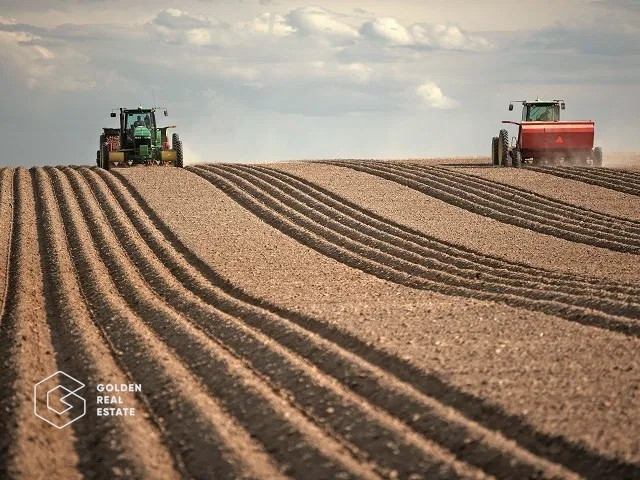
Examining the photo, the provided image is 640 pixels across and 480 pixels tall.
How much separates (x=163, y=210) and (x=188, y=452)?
1439 cm

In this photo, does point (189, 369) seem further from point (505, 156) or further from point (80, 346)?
point (505, 156)

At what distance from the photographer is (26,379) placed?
9125 mm

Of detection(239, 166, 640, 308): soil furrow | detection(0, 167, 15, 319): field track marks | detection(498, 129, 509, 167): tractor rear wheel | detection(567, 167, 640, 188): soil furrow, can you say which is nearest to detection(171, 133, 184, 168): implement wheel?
detection(0, 167, 15, 319): field track marks

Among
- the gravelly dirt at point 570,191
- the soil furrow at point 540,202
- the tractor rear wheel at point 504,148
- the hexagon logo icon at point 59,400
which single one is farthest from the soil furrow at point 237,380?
the tractor rear wheel at point 504,148

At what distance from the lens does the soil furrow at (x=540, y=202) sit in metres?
19.6

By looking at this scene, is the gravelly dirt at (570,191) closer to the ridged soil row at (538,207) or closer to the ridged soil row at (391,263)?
the ridged soil row at (538,207)

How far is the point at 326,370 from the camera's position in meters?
8.90

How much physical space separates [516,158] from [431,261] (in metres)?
15.0

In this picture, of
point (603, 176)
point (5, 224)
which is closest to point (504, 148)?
point (603, 176)

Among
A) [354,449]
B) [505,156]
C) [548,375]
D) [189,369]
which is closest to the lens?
[354,449]

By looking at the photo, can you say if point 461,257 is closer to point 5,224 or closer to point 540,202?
point 540,202

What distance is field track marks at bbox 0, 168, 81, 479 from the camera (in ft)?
23.0

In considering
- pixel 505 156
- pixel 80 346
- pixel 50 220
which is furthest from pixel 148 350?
pixel 505 156

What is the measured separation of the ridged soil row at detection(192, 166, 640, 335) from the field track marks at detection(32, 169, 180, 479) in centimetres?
416
